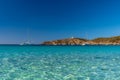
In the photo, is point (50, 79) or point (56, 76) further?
point (56, 76)

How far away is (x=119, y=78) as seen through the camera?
848 inches

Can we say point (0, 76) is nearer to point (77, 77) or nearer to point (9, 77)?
point (9, 77)

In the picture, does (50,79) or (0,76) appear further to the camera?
(0,76)

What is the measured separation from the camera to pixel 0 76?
22.8 m

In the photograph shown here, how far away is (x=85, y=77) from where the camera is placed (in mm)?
22047

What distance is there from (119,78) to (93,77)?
6.55 ft

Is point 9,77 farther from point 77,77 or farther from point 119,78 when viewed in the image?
point 119,78

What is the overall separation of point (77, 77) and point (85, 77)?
0.62 metres

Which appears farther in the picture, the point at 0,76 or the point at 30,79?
the point at 0,76

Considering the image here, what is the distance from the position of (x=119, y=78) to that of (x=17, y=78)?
25.4 feet

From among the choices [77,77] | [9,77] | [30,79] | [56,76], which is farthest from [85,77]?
[9,77]

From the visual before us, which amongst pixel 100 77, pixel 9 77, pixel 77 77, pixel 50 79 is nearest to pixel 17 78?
pixel 9 77

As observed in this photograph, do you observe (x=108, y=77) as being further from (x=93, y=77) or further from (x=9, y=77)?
(x=9, y=77)

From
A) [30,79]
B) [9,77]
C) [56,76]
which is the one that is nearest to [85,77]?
[56,76]
